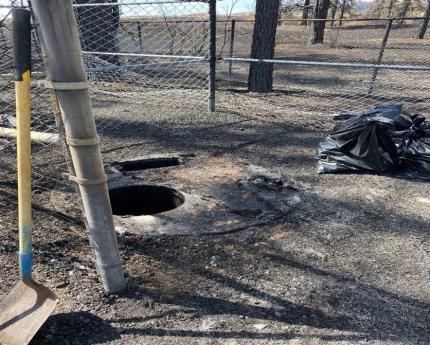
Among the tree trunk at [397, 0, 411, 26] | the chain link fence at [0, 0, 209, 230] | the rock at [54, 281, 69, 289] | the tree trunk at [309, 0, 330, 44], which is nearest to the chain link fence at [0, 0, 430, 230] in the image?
the chain link fence at [0, 0, 209, 230]

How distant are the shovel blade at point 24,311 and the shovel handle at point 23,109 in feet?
0.55

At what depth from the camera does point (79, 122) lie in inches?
82.5

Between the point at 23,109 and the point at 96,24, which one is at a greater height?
the point at 23,109

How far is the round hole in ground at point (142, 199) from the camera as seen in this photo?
4027mm

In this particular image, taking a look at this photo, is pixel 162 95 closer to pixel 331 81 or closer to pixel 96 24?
pixel 96 24

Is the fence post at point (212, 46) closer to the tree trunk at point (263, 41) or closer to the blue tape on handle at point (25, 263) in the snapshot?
the tree trunk at point (263, 41)

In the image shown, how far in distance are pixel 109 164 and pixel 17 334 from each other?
9.01 feet

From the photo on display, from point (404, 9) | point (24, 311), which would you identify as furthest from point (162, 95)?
point (404, 9)

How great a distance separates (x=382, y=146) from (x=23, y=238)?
12.0 ft

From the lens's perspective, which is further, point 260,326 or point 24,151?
point 260,326

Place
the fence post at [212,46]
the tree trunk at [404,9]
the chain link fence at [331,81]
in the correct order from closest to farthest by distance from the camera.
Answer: the fence post at [212,46], the chain link fence at [331,81], the tree trunk at [404,9]

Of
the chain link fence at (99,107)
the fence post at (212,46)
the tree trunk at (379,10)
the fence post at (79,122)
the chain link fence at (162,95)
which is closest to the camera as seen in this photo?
the fence post at (79,122)

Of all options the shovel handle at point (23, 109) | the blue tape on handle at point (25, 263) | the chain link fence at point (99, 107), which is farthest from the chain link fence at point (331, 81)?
the blue tape on handle at point (25, 263)

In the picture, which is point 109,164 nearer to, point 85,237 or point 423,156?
point 85,237
